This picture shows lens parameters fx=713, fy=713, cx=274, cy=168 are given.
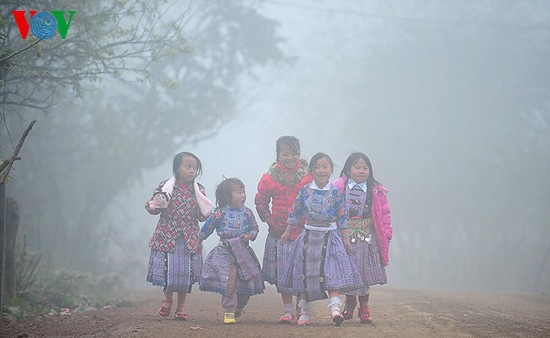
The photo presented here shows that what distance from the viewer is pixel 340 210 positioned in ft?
26.1

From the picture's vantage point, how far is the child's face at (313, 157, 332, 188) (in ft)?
26.1

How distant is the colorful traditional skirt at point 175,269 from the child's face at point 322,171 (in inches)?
67.2

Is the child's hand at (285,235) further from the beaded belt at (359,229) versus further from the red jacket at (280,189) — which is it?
the beaded belt at (359,229)

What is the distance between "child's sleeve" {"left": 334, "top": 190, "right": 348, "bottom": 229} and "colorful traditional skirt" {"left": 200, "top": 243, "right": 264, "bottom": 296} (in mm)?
1075

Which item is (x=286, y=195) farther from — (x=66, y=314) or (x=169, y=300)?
(x=66, y=314)

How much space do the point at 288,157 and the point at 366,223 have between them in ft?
3.89

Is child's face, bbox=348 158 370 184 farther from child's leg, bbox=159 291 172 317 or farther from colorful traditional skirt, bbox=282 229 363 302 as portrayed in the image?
child's leg, bbox=159 291 172 317

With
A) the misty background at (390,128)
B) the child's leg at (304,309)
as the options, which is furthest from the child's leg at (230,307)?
the misty background at (390,128)

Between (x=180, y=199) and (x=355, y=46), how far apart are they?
26.7 metres

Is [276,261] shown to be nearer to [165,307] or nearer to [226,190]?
[226,190]

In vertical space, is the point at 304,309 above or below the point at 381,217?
below

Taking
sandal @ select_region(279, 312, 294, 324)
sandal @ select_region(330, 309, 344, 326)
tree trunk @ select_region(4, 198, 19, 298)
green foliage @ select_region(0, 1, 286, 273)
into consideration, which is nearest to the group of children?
sandal @ select_region(279, 312, 294, 324)

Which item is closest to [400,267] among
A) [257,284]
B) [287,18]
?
[287,18]

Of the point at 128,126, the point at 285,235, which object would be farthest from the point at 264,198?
the point at 128,126
